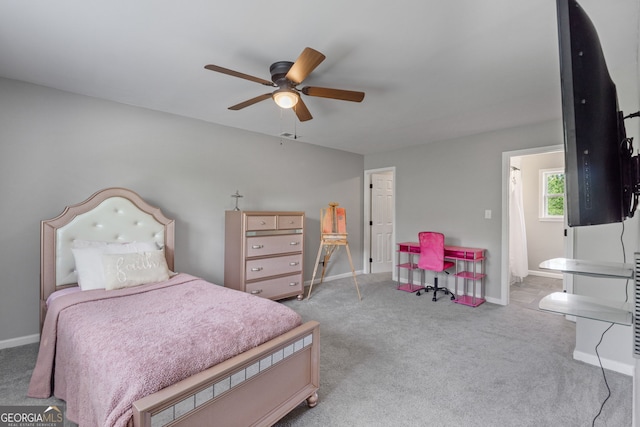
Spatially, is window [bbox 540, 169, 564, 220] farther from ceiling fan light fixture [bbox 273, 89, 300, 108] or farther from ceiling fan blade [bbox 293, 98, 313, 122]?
ceiling fan light fixture [bbox 273, 89, 300, 108]

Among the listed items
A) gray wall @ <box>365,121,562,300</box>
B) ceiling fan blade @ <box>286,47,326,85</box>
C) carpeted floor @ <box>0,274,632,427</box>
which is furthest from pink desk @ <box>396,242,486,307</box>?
ceiling fan blade @ <box>286,47,326,85</box>

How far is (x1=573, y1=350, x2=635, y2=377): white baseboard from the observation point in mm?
2215

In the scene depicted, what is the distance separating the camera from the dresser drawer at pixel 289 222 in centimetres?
397

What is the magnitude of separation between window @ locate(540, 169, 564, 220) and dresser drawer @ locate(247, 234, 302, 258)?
464cm

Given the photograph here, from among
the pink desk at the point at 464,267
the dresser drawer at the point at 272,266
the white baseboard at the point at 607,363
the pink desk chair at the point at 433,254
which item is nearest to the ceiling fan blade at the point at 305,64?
the dresser drawer at the point at 272,266

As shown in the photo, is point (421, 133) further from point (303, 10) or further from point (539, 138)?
point (303, 10)

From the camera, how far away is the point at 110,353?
53.9 inches

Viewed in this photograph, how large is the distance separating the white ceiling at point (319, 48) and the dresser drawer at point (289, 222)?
4.60 ft

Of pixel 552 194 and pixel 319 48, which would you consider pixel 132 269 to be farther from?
pixel 552 194

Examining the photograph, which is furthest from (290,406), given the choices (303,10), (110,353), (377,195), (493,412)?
(377,195)

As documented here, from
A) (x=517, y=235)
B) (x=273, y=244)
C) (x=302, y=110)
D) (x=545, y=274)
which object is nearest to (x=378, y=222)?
(x=517, y=235)

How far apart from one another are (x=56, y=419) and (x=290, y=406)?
1.34m

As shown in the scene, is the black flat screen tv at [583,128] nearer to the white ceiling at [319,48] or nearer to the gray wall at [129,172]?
the white ceiling at [319,48]

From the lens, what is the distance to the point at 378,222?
5.83m
